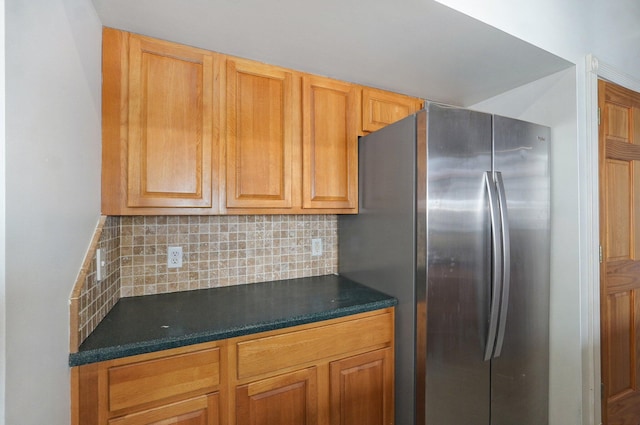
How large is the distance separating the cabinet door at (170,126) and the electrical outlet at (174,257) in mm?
361

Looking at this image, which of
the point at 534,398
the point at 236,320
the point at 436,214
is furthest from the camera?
the point at 534,398

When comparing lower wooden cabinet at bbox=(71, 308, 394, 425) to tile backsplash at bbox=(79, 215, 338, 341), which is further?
tile backsplash at bbox=(79, 215, 338, 341)

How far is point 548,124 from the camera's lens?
1.65m

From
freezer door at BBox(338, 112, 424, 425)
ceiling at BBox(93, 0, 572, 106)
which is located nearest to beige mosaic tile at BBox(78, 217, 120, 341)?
ceiling at BBox(93, 0, 572, 106)

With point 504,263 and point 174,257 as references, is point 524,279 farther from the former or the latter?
point 174,257

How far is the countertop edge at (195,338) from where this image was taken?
0.91m

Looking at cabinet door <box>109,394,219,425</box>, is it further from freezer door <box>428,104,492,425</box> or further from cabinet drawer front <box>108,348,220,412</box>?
freezer door <box>428,104,492,425</box>

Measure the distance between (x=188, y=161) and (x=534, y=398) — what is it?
2223mm

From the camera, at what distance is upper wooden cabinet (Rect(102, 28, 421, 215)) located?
1224mm

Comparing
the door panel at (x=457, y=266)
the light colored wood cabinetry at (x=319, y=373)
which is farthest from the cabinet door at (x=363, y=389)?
the door panel at (x=457, y=266)

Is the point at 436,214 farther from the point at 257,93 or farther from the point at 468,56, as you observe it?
the point at 257,93

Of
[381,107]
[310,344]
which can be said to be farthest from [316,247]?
[381,107]

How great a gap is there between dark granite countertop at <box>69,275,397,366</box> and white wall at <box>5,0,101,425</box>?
0.17 metres

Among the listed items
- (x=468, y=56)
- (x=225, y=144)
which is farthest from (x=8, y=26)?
(x=468, y=56)
